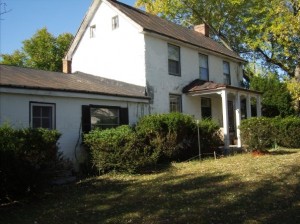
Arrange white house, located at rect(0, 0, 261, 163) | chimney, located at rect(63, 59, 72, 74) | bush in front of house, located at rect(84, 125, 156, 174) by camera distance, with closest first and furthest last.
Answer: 1. bush in front of house, located at rect(84, 125, 156, 174)
2. white house, located at rect(0, 0, 261, 163)
3. chimney, located at rect(63, 59, 72, 74)

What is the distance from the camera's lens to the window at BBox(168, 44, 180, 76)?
2037 cm

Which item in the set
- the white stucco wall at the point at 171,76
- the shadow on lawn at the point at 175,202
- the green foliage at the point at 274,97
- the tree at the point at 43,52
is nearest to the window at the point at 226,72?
the white stucco wall at the point at 171,76

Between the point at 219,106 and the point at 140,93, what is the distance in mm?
7180

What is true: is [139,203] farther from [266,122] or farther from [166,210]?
[266,122]

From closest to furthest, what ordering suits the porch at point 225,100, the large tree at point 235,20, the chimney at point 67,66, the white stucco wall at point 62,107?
the white stucco wall at point 62,107 < the porch at point 225,100 < the chimney at point 67,66 < the large tree at point 235,20

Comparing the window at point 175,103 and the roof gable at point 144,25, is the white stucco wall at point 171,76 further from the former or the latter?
the roof gable at point 144,25

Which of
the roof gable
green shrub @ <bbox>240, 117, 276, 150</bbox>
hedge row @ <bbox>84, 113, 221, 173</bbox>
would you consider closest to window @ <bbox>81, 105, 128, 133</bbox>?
hedge row @ <bbox>84, 113, 221, 173</bbox>

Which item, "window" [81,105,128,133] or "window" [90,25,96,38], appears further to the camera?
"window" [90,25,96,38]

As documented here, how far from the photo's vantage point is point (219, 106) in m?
23.7

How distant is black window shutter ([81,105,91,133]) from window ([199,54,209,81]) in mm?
9561

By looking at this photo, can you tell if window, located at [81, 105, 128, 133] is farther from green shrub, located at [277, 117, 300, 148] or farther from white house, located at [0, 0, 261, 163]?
green shrub, located at [277, 117, 300, 148]

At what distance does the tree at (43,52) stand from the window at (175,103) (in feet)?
71.7

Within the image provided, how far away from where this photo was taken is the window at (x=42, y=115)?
13289mm

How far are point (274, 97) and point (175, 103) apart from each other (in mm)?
9612
